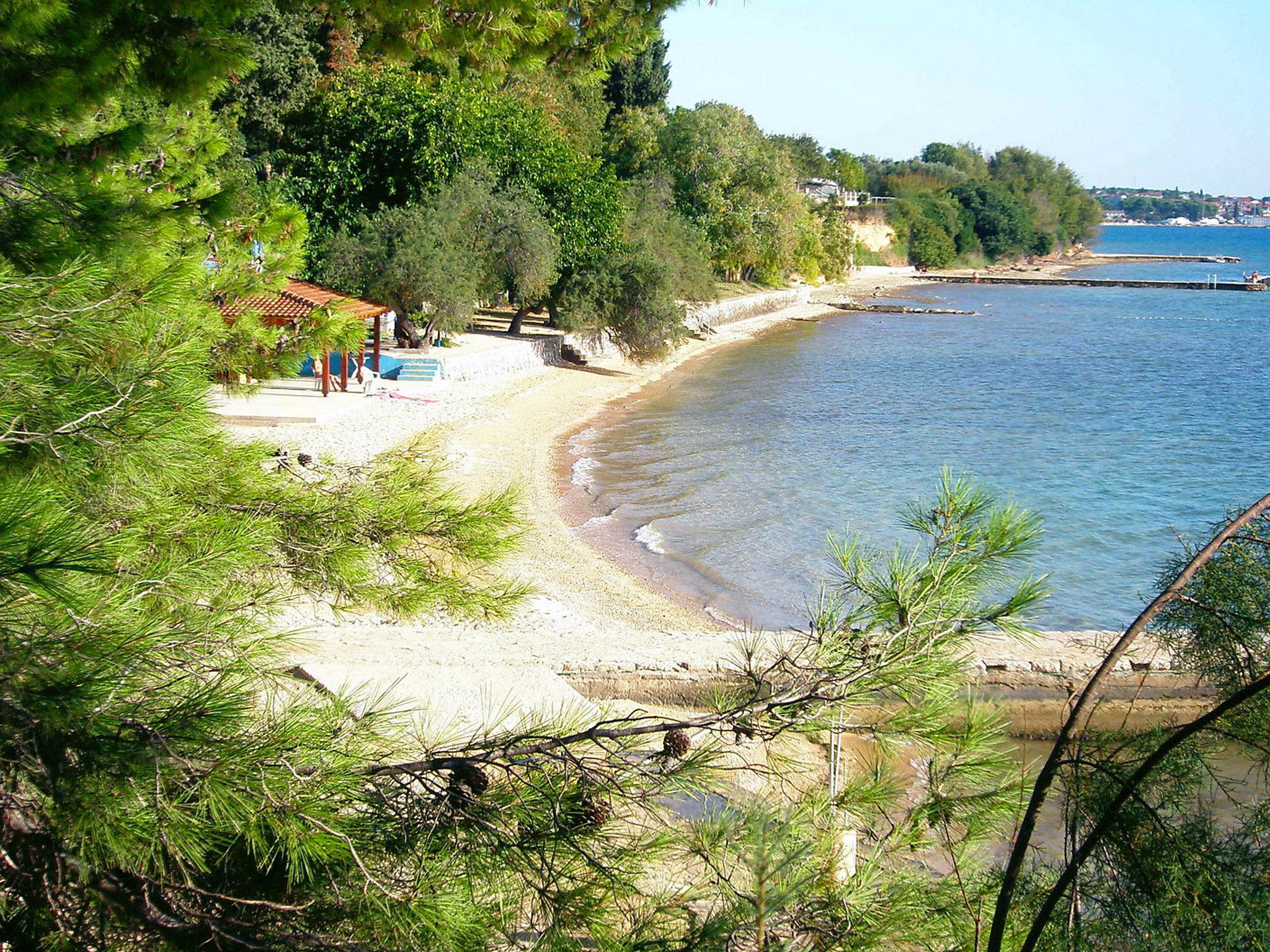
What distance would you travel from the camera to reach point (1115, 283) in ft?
281

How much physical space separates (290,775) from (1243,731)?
2145 mm

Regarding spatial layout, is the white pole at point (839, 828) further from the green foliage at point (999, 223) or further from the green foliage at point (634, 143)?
the green foliage at point (999, 223)

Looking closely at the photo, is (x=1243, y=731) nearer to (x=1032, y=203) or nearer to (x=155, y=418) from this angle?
(x=155, y=418)

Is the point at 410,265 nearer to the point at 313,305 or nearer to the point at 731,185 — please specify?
the point at 313,305

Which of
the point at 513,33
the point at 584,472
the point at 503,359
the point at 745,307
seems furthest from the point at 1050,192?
the point at 513,33

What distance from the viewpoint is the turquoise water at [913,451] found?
1691cm

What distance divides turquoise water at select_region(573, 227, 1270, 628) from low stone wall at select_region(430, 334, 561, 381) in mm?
3373

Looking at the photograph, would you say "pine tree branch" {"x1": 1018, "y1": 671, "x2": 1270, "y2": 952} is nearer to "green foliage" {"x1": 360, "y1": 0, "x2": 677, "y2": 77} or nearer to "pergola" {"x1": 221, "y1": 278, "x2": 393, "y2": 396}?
"green foliage" {"x1": 360, "y1": 0, "x2": 677, "y2": 77}

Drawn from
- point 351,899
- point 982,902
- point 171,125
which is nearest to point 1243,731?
point 982,902

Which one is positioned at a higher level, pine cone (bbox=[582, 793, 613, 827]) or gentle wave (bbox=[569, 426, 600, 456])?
pine cone (bbox=[582, 793, 613, 827])

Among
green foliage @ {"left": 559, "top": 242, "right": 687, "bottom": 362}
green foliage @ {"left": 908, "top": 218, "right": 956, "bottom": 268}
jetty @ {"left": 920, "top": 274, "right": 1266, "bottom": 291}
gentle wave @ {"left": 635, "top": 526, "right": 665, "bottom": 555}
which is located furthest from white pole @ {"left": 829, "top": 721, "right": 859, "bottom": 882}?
green foliage @ {"left": 908, "top": 218, "right": 956, "bottom": 268}

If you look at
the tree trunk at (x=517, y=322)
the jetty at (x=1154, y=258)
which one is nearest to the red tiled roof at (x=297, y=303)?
the tree trunk at (x=517, y=322)

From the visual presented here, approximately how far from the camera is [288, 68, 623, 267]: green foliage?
30.2 m

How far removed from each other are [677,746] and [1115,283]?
9275 centimetres
